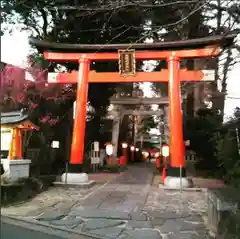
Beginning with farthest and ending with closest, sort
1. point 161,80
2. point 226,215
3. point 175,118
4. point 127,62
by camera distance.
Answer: point 161,80 < point 127,62 < point 175,118 < point 226,215

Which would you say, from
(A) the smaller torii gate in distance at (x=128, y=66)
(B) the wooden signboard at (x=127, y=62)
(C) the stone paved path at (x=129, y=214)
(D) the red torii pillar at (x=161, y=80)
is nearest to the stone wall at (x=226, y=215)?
(C) the stone paved path at (x=129, y=214)

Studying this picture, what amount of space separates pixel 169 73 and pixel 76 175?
474 cm

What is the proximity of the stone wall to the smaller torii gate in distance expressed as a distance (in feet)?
20.7

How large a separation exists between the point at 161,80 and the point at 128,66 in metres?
1.28

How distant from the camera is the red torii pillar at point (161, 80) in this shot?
39.6 feet

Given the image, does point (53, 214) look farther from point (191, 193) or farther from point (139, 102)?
point (139, 102)

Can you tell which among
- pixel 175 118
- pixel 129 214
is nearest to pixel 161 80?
pixel 175 118

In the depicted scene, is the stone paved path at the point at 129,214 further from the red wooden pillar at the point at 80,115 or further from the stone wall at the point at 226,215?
the red wooden pillar at the point at 80,115

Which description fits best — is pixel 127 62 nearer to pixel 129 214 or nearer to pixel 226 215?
A: pixel 129 214

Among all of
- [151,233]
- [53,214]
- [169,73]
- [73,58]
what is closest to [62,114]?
[73,58]

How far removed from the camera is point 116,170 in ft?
60.2

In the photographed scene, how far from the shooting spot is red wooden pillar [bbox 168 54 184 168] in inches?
465

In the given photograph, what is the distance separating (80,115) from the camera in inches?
500

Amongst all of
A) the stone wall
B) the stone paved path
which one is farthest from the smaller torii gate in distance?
the stone wall
